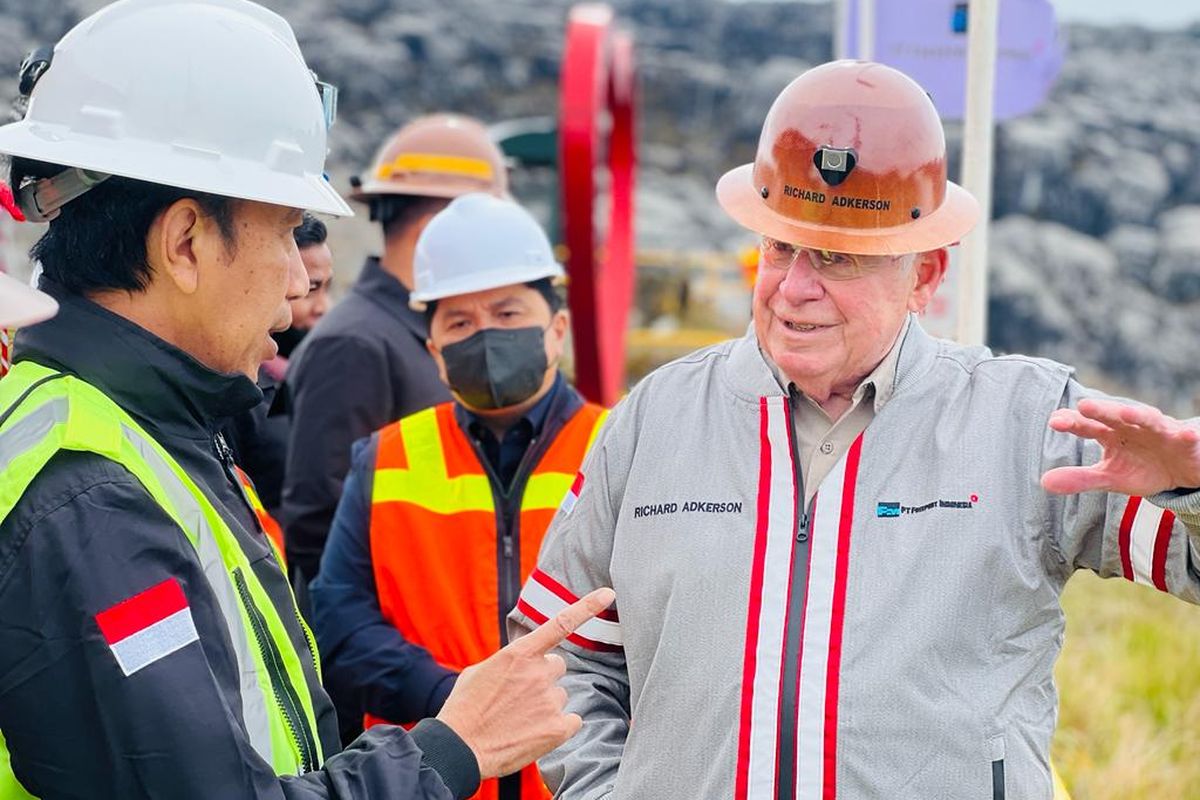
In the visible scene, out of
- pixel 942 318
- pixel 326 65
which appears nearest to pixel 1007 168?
pixel 326 65

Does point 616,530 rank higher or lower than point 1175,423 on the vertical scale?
lower

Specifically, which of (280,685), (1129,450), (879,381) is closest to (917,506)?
(879,381)

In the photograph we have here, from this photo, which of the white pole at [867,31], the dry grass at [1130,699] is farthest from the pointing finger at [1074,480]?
the dry grass at [1130,699]

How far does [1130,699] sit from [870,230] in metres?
4.38

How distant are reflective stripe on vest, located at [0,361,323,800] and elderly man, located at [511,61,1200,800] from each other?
619mm

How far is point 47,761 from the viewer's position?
1529 millimetres

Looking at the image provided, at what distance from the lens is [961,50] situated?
4.26 m

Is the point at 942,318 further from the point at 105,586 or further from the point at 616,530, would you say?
the point at 105,586

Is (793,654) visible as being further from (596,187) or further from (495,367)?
(596,187)

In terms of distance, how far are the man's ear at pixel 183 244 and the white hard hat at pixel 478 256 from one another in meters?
1.50

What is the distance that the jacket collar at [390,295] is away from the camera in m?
3.98

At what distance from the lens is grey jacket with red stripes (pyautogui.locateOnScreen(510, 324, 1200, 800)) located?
1.97m

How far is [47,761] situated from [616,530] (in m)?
1.03

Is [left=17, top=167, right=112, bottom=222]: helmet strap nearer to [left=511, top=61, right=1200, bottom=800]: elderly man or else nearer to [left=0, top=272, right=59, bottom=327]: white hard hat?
[left=0, top=272, right=59, bottom=327]: white hard hat
